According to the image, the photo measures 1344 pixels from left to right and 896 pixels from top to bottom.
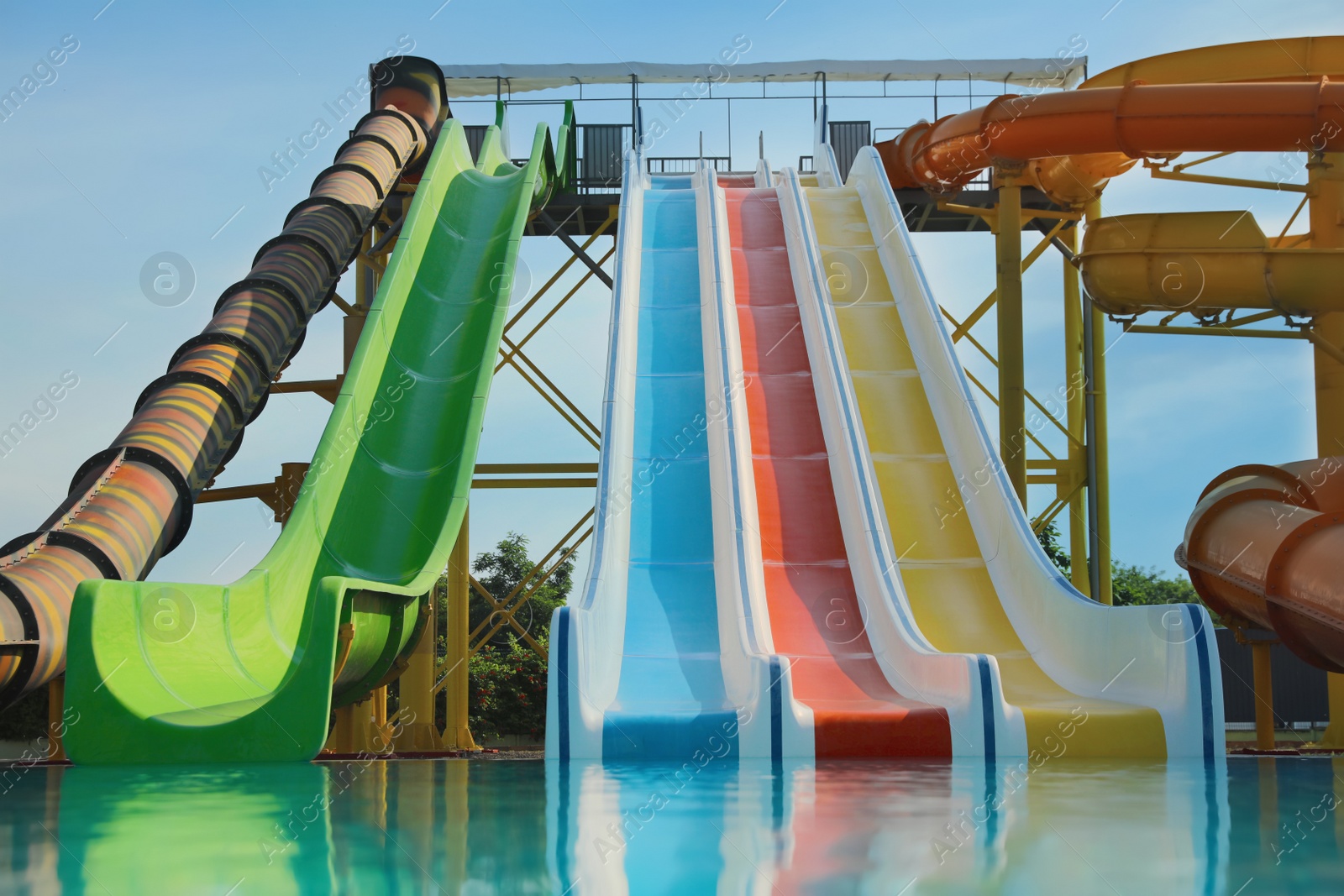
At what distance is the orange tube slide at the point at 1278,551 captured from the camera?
7.23m

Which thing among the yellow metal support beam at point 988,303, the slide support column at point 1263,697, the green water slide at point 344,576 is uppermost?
the yellow metal support beam at point 988,303

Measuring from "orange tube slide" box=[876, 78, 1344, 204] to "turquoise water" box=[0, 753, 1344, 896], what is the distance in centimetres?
632

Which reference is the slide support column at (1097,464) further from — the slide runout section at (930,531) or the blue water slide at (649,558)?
the blue water slide at (649,558)

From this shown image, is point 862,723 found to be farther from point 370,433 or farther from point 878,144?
point 878,144

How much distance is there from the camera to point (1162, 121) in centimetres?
925

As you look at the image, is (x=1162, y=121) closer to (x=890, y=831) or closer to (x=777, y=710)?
(x=777, y=710)

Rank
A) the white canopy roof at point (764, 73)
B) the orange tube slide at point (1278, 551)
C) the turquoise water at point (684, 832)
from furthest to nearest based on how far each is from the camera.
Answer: the white canopy roof at point (764, 73) → the orange tube slide at point (1278, 551) → the turquoise water at point (684, 832)

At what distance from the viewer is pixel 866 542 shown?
6.81 m

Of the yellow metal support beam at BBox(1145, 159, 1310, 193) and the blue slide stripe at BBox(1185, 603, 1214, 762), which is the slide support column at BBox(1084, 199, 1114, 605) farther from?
the blue slide stripe at BBox(1185, 603, 1214, 762)

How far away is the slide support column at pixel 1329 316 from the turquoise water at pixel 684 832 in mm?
6705

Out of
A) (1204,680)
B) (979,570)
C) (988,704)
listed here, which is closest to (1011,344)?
(979,570)

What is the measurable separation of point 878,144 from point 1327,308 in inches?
197

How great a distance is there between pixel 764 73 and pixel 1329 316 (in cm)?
712

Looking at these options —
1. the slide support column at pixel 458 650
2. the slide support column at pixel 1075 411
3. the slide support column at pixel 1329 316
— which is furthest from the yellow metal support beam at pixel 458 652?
the slide support column at pixel 1329 316
